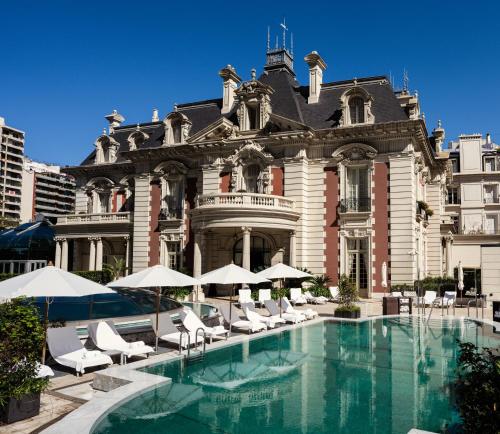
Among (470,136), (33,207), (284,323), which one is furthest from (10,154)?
(284,323)

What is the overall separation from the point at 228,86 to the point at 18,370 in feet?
94.5

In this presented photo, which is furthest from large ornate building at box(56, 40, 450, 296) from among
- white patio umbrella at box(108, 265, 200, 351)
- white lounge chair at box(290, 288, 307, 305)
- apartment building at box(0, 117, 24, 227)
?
apartment building at box(0, 117, 24, 227)

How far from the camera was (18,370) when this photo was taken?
22.3 feet

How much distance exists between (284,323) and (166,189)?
17294 millimetres

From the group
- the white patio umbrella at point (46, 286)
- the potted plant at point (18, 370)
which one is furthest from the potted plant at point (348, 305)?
the potted plant at point (18, 370)

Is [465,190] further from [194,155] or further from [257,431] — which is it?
[257,431]

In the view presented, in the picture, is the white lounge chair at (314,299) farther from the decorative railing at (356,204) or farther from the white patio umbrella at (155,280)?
the white patio umbrella at (155,280)

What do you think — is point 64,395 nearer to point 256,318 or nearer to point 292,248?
point 256,318

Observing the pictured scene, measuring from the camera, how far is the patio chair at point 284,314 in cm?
1788

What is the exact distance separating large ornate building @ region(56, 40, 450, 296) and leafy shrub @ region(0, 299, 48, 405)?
1806cm

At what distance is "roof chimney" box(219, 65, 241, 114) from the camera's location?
32.8 meters

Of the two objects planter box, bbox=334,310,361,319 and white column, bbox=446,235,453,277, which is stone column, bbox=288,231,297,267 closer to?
planter box, bbox=334,310,361,319

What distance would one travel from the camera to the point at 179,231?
31.5m

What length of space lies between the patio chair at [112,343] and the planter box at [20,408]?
3547mm
